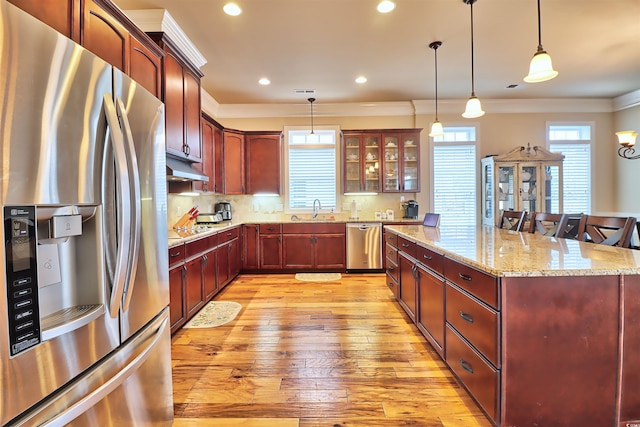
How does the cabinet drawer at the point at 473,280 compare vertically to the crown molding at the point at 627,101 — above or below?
below

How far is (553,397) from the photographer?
1.41 meters

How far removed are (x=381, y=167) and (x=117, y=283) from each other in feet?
15.5

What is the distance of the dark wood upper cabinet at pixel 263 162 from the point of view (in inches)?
207

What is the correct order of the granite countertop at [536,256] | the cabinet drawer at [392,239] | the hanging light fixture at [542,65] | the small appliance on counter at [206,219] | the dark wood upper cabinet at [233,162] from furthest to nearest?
the dark wood upper cabinet at [233,162] < the small appliance on counter at [206,219] < the cabinet drawer at [392,239] < the hanging light fixture at [542,65] < the granite countertop at [536,256]

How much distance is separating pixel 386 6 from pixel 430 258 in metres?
2.27

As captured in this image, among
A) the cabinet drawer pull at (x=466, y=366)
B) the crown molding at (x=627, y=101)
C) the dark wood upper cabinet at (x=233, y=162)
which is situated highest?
the crown molding at (x=627, y=101)

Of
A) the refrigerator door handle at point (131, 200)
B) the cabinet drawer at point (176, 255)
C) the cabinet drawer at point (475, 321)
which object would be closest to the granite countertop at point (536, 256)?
the cabinet drawer at point (475, 321)

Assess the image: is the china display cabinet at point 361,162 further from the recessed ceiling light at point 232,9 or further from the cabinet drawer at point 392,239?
the recessed ceiling light at point 232,9

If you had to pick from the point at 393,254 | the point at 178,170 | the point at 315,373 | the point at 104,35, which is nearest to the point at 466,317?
the point at 315,373

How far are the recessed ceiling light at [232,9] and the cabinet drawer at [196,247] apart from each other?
7.20ft

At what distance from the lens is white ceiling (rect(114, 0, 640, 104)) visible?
2816mm

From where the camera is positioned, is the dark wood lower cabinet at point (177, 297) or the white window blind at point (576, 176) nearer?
the dark wood lower cabinet at point (177, 297)

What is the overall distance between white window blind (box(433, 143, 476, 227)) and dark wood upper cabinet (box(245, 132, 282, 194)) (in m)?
2.84

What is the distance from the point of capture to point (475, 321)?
5.33ft
